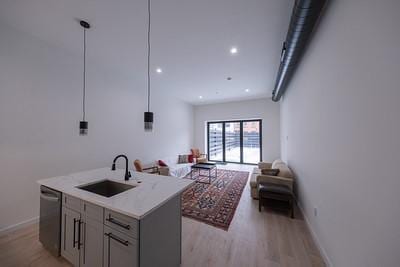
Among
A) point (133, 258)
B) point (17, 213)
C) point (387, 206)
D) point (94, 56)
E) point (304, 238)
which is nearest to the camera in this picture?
point (387, 206)

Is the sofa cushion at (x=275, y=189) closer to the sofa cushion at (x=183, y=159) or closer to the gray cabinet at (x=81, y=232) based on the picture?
the gray cabinet at (x=81, y=232)

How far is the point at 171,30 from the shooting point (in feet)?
7.61

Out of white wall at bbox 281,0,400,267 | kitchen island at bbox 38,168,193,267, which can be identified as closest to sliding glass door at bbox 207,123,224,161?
white wall at bbox 281,0,400,267

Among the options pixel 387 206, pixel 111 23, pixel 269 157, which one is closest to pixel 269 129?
pixel 269 157

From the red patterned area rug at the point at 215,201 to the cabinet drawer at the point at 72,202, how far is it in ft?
5.77

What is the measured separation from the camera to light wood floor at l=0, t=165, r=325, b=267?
1.70 m

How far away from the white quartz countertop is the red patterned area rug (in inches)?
49.8

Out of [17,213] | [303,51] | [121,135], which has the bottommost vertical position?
[17,213]

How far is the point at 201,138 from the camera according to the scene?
7734 millimetres

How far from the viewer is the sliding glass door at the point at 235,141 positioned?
6941 millimetres

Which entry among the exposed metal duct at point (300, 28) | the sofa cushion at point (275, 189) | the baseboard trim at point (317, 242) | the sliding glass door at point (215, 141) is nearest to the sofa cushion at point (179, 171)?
the sliding glass door at point (215, 141)

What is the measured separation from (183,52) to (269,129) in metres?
5.15

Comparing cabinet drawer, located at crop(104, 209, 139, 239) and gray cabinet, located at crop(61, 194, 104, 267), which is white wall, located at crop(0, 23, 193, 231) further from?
cabinet drawer, located at crop(104, 209, 139, 239)

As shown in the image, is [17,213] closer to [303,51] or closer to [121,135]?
[121,135]
